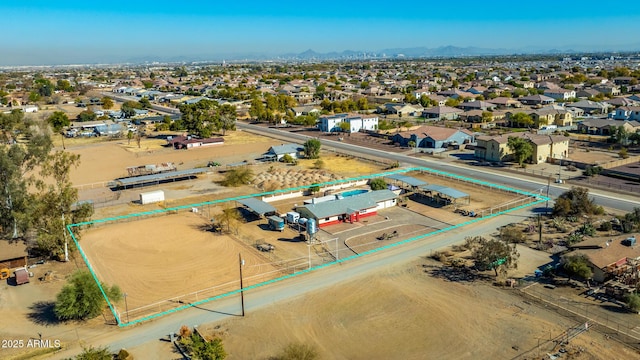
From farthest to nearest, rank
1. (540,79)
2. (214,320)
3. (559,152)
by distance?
1. (540,79)
2. (559,152)
3. (214,320)

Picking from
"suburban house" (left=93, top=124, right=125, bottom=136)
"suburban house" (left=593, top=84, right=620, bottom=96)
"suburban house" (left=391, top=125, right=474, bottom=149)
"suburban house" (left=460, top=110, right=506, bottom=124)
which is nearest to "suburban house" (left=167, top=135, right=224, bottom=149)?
"suburban house" (left=93, top=124, right=125, bottom=136)

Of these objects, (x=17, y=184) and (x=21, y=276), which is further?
(x=17, y=184)

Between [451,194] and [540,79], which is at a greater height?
[540,79]

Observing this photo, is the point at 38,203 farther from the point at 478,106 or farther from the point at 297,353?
the point at 478,106

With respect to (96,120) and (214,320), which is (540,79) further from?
(214,320)

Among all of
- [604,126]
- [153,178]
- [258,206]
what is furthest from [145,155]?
[604,126]

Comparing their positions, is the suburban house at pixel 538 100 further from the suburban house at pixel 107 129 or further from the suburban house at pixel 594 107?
the suburban house at pixel 107 129

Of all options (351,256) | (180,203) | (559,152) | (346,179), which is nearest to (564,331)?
(351,256)
